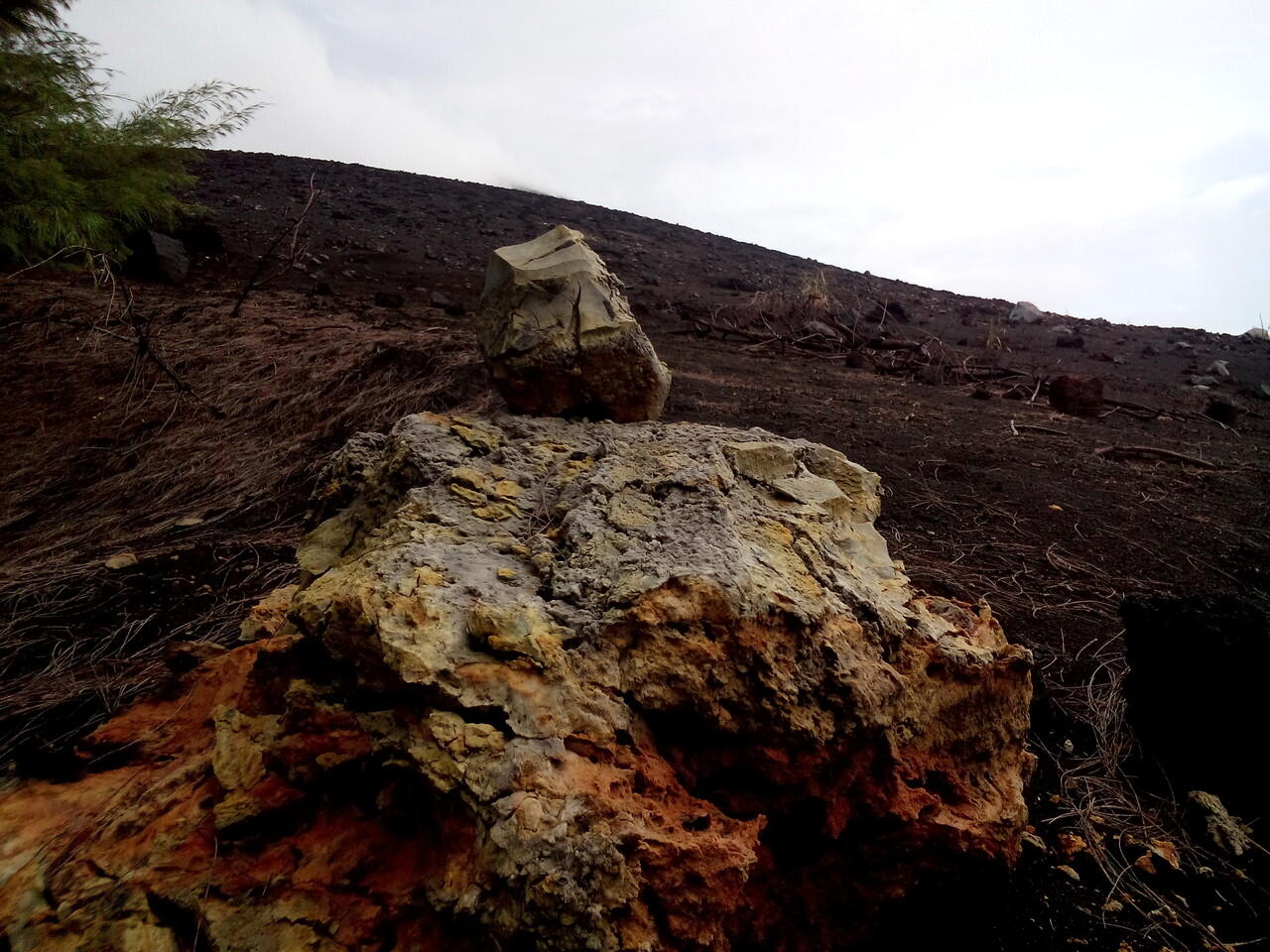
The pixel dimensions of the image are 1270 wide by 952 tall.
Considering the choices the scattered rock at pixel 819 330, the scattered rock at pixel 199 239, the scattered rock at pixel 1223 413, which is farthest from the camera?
the scattered rock at pixel 819 330

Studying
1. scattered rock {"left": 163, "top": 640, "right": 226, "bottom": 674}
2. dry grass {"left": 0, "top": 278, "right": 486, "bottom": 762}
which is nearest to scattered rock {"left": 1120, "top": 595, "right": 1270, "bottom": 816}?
scattered rock {"left": 163, "top": 640, "right": 226, "bottom": 674}

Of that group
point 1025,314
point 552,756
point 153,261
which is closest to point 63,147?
point 153,261

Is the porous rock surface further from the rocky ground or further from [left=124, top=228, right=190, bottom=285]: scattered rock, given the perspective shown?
[left=124, top=228, right=190, bottom=285]: scattered rock

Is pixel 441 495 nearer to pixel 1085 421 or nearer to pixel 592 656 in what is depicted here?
pixel 592 656

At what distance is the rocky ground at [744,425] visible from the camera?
2.00 metres

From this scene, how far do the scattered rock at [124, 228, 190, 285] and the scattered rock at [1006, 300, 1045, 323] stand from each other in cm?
1539

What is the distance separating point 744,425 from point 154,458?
414 centimetres

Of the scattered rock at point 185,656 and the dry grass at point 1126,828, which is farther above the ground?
the scattered rock at point 185,656

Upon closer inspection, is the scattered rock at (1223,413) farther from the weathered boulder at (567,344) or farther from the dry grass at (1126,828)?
the weathered boulder at (567,344)

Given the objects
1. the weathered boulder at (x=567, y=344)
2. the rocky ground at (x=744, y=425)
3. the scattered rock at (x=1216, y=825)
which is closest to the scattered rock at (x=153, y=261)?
the rocky ground at (x=744, y=425)

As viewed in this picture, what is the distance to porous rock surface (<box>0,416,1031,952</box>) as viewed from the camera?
3.60 feet

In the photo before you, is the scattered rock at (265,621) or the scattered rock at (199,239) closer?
the scattered rock at (265,621)

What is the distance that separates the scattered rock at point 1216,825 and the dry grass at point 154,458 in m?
3.42

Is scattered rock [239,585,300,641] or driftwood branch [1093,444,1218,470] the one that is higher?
driftwood branch [1093,444,1218,470]
